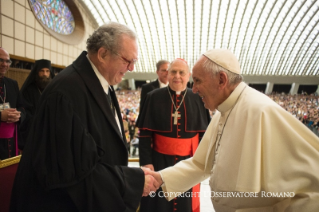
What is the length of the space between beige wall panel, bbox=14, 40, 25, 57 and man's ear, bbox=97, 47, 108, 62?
1376 cm

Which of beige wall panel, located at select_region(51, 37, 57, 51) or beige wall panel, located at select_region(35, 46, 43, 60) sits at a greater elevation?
beige wall panel, located at select_region(51, 37, 57, 51)

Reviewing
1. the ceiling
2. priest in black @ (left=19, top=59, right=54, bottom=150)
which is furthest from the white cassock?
the ceiling

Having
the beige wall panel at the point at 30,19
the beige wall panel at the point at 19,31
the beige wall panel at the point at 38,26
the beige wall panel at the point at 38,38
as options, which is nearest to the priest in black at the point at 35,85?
the beige wall panel at the point at 19,31

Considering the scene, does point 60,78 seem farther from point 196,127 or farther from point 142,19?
point 142,19

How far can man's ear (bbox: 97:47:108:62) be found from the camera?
61.7 inches

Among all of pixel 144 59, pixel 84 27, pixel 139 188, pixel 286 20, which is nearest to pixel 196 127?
pixel 139 188

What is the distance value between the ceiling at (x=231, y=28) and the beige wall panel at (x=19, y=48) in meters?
12.1

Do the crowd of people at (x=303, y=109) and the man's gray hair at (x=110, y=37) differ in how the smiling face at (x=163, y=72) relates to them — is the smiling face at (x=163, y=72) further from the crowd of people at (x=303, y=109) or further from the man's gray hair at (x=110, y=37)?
the man's gray hair at (x=110, y=37)

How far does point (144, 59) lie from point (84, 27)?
723 inches

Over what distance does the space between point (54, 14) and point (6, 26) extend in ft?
20.3

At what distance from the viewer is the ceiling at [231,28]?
27.8 meters

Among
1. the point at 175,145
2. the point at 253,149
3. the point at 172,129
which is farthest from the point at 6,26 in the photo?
the point at 253,149

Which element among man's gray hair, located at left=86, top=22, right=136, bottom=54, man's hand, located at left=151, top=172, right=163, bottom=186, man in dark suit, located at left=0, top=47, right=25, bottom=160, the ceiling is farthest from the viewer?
the ceiling

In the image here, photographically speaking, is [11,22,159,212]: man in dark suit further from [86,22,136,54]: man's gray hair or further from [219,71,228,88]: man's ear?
[219,71,228,88]: man's ear
